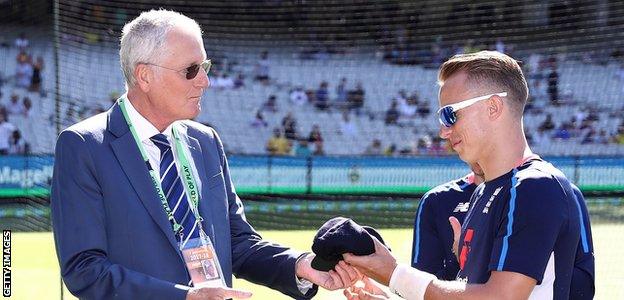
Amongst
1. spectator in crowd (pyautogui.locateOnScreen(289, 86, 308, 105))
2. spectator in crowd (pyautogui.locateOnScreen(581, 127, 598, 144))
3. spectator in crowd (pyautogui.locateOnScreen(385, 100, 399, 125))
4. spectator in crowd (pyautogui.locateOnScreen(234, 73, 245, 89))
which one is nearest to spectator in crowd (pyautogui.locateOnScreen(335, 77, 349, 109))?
spectator in crowd (pyautogui.locateOnScreen(289, 86, 308, 105))

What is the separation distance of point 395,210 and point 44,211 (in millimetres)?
5870

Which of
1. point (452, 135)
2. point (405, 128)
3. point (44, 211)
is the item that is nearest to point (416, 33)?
point (405, 128)

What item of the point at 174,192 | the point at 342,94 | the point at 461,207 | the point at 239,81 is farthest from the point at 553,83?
the point at 174,192

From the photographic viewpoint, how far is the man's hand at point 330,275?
117 inches

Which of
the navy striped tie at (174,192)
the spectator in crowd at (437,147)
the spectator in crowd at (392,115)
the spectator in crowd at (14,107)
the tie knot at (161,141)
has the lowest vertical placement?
the spectator in crowd at (14,107)

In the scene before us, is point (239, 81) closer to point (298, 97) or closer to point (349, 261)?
point (298, 97)

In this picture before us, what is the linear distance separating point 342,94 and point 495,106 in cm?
1672

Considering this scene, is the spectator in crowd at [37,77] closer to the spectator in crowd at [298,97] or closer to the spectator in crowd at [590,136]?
the spectator in crowd at [298,97]

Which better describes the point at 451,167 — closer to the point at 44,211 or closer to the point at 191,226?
the point at 44,211

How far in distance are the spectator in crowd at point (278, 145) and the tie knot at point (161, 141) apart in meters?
14.3

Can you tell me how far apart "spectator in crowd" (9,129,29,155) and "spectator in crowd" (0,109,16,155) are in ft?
0.24

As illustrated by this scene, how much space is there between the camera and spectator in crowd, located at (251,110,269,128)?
18.7 metres

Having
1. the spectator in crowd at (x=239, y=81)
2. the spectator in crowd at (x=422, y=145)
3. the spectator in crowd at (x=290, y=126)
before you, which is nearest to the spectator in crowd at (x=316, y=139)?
the spectator in crowd at (x=290, y=126)

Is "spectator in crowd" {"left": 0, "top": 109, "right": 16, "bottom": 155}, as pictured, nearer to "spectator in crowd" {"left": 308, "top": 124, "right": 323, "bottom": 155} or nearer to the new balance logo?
"spectator in crowd" {"left": 308, "top": 124, "right": 323, "bottom": 155}
